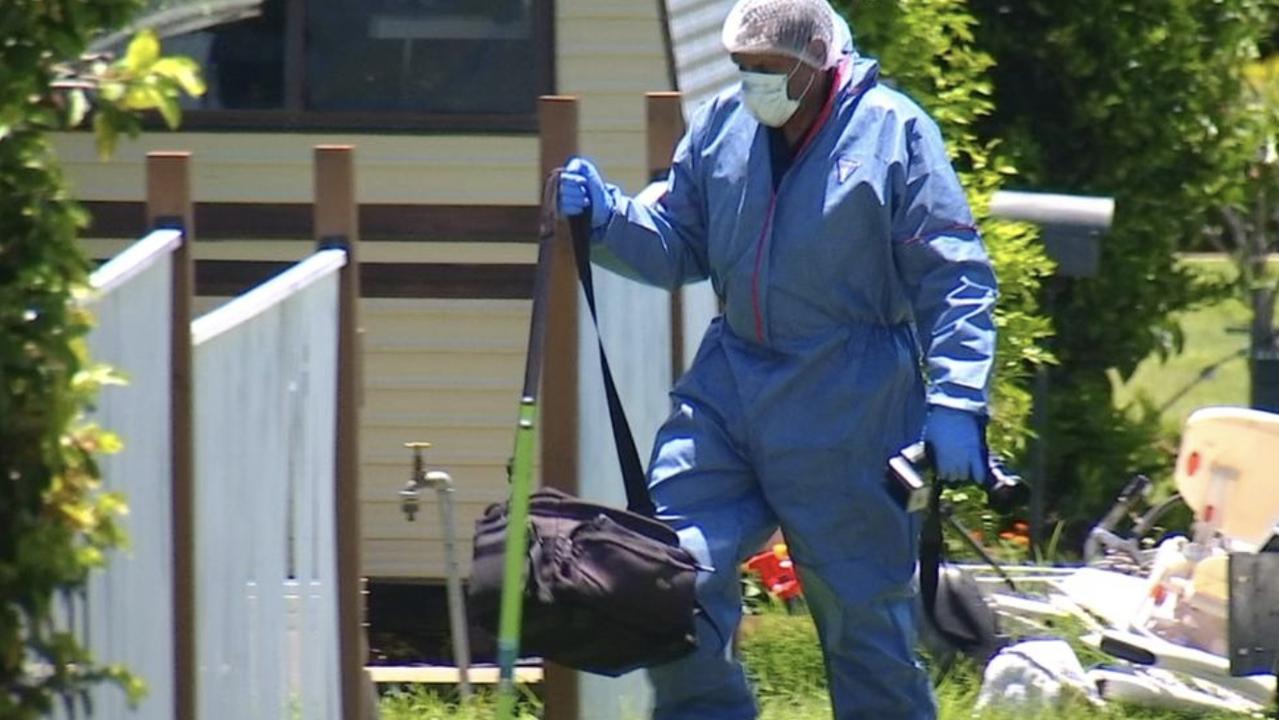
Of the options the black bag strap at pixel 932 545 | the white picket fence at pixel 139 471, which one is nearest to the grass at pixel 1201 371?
the black bag strap at pixel 932 545

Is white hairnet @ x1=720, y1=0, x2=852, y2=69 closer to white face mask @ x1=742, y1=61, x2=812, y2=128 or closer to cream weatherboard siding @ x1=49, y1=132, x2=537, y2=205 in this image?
white face mask @ x1=742, y1=61, x2=812, y2=128

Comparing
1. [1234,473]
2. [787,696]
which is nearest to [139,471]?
[787,696]

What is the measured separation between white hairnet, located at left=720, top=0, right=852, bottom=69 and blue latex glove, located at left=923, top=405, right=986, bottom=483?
0.74 metres

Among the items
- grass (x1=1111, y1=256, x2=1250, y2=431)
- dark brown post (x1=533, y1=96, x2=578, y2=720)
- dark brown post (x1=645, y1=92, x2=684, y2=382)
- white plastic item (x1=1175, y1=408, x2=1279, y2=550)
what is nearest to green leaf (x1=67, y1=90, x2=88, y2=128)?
dark brown post (x1=533, y1=96, x2=578, y2=720)

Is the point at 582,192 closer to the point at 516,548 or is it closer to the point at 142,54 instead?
the point at 516,548

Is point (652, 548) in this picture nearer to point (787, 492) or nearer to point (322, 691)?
point (787, 492)

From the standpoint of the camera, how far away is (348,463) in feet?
17.1

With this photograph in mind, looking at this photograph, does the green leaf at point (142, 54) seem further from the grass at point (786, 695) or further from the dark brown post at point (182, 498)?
the grass at point (786, 695)

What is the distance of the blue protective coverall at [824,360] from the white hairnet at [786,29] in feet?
0.36

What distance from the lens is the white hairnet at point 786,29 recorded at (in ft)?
16.1

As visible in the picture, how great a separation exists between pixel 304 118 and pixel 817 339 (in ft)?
12.9

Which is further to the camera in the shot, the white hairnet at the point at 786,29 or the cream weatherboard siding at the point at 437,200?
the cream weatherboard siding at the point at 437,200

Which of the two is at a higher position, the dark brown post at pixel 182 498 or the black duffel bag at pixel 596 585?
the dark brown post at pixel 182 498

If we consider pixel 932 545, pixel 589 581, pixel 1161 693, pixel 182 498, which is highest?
pixel 182 498
